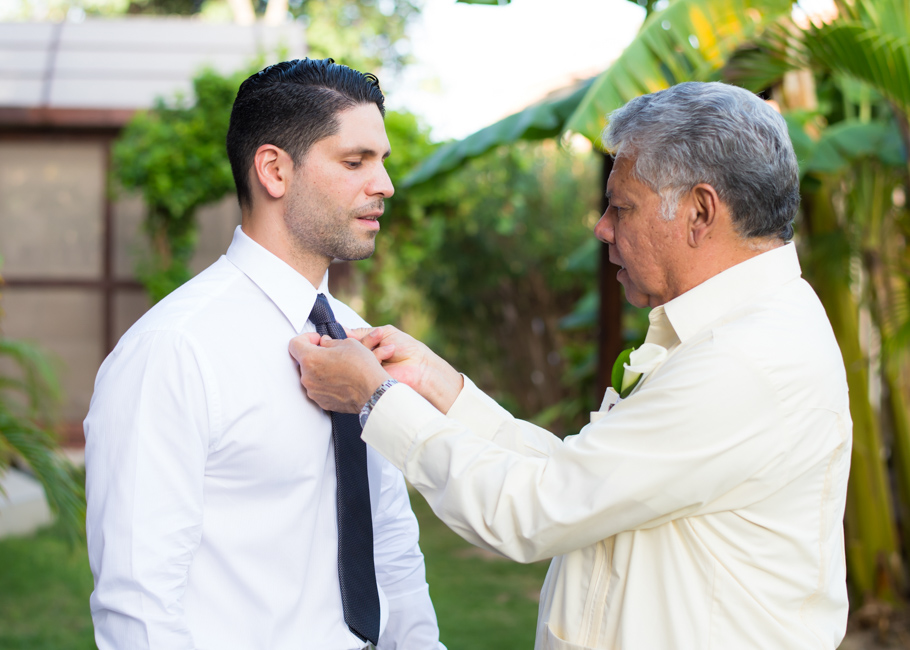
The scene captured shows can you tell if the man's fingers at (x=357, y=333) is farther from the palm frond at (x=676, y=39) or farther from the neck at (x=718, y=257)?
the palm frond at (x=676, y=39)

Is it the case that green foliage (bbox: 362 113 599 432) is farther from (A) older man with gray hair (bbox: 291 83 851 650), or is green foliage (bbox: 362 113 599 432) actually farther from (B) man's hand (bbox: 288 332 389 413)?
(A) older man with gray hair (bbox: 291 83 851 650)

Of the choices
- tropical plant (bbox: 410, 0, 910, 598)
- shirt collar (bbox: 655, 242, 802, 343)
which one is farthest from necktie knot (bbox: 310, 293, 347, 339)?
tropical plant (bbox: 410, 0, 910, 598)

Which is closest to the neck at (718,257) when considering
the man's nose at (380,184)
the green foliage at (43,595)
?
the man's nose at (380,184)

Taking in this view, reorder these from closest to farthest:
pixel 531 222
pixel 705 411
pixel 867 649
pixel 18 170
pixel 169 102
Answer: pixel 705 411 → pixel 867 649 → pixel 169 102 → pixel 18 170 → pixel 531 222

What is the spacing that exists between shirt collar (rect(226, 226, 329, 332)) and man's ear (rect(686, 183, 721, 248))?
873 millimetres

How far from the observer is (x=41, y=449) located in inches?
142

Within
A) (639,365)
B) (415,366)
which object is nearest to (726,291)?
(639,365)

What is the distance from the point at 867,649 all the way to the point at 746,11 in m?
3.50

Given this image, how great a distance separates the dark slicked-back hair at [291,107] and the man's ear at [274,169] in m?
0.01

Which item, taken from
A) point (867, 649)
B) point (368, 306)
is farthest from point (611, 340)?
point (368, 306)

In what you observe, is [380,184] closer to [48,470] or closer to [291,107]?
[291,107]

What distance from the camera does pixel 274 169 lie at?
6.33ft

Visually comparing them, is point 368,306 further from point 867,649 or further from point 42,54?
point 867,649

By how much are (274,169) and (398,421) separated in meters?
0.68
